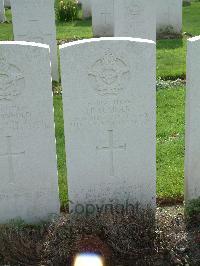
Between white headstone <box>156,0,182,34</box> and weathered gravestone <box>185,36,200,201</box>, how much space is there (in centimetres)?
932

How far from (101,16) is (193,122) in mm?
9737

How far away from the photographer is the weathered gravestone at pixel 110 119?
4926mm

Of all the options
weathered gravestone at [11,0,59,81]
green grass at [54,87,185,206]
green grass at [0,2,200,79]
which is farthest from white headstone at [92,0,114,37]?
green grass at [54,87,185,206]

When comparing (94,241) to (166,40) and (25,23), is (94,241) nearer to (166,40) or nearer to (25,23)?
(25,23)

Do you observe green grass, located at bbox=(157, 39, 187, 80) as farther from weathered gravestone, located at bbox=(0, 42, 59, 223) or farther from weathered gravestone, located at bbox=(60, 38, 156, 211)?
weathered gravestone, located at bbox=(0, 42, 59, 223)

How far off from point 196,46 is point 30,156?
2.00 meters

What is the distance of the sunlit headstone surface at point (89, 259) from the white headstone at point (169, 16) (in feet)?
34.5

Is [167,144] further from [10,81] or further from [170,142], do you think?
[10,81]

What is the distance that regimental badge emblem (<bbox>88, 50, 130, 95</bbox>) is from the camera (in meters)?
4.94

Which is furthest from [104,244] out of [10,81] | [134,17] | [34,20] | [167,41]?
[167,41]

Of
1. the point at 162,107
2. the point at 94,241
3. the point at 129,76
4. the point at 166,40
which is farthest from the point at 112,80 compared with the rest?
the point at 166,40

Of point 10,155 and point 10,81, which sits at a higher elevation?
point 10,81

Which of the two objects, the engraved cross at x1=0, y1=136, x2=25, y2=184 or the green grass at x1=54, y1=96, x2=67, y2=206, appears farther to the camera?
the green grass at x1=54, y1=96, x2=67, y2=206

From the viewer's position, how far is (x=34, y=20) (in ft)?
32.4
